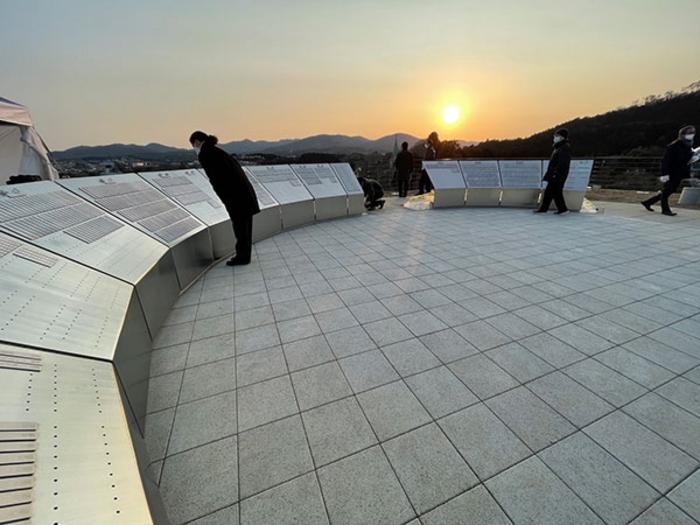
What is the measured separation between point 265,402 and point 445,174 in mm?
8432

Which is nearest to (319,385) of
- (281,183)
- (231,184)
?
(231,184)

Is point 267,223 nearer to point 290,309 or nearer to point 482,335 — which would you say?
point 290,309

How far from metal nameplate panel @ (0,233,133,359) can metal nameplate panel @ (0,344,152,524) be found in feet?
0.50

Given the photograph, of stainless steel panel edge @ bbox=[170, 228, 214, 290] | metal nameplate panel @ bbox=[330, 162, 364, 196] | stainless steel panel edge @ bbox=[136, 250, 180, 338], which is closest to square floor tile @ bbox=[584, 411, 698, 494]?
stainless steel panel edge @ bbox=[136, 250, 180, 338]

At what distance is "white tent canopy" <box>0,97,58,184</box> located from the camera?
822 centimetres

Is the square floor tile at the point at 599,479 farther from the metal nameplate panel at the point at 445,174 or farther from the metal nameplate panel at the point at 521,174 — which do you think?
the metal nameplate panel at the point at 521,174

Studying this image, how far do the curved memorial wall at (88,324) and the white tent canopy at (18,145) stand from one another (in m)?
7.62

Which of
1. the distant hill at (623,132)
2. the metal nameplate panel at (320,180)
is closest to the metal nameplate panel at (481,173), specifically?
the metal nameplate panel at (320,180)

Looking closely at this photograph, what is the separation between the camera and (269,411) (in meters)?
2.02

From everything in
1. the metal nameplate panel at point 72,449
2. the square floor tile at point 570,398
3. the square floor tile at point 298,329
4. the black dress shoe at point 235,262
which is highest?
the metal nameplate panel at point 72,449

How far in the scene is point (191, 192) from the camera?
15.7 ft

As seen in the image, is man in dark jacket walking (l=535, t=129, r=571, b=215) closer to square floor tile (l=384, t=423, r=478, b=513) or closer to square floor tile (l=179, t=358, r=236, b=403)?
square floor tile (l=384, t=423, r=478, b=513)

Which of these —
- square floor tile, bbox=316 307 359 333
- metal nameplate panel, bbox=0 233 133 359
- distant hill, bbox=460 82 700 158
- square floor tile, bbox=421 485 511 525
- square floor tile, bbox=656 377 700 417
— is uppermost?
distant hill, bbox=460 82 700 158

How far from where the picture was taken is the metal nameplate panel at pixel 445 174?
28.7 ft
